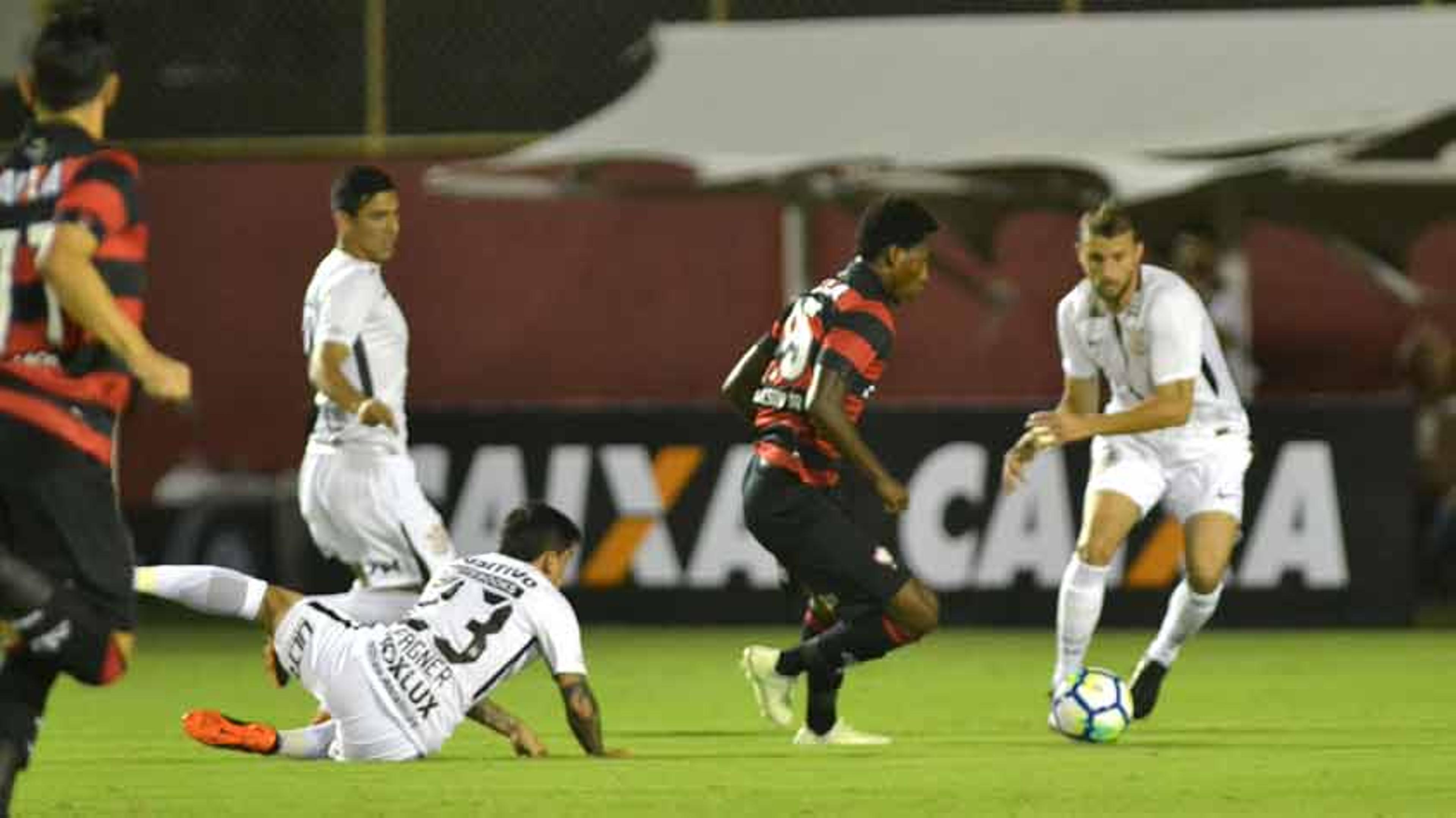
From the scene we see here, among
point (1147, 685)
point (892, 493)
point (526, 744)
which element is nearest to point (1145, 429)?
point (1147, 685)

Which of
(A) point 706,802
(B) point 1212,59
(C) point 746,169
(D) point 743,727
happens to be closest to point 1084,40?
(B) point 1212,59

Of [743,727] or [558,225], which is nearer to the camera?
[743,727]

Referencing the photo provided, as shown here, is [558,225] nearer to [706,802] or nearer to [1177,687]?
[1177,687]

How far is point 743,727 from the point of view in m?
12.0

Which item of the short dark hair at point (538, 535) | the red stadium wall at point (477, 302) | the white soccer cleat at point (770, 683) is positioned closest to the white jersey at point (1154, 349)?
the white soccer cleat at point (770, 683)

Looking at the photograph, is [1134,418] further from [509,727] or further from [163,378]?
[163,378]

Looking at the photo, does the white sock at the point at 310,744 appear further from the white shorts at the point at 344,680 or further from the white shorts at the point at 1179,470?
the white shorts at the point at 1179,470

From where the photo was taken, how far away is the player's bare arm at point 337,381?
438 inches

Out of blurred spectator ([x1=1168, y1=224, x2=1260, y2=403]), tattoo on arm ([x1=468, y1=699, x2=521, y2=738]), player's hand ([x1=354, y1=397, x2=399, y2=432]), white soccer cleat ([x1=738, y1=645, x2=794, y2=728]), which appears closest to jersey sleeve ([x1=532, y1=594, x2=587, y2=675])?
tattoo on arm ([x1=468, y1=699, x2=521, y2=738])

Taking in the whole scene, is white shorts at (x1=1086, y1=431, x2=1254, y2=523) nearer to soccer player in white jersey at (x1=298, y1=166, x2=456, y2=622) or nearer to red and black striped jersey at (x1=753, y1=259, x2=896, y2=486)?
red and black striped jersey at (x1=753, y1=259, x2=896, y2=486)

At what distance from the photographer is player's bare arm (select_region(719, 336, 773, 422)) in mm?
11016

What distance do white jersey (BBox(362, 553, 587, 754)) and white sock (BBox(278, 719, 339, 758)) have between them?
0.34 m

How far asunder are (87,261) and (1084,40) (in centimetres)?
1403

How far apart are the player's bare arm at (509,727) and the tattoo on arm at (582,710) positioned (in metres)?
0.39
